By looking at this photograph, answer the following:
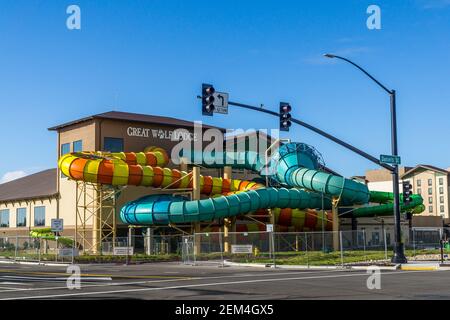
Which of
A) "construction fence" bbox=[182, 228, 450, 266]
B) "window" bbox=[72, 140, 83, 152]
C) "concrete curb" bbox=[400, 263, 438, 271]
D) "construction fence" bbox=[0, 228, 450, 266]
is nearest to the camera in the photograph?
"concrete curb" bbox=[400, 263, 438, 271]

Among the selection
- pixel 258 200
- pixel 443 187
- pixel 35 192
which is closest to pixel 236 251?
pixel 258 200

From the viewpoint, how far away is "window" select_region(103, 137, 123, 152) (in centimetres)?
5713

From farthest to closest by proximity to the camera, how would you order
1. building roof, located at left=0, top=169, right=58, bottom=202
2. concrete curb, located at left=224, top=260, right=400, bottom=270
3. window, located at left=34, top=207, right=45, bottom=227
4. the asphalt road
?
building roof, located at left=0, top=169, right=58, bottom=202 → window, located at left=34, top=207, right=45, bottom=227 → concrete curb, located at left=224, top=260, right=400, bottom=270 → the asphalt road

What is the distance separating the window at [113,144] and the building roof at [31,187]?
766 cm

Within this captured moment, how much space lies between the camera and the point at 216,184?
177 feet

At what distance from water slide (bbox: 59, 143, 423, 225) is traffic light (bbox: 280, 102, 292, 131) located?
2180 centimetres

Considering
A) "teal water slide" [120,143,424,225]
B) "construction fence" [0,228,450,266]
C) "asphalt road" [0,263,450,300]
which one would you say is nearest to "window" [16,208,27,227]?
"construction fence" [0,228,450,266]

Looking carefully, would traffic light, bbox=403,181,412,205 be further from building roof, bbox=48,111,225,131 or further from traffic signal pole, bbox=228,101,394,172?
building roof, bbox=48,111,225,131

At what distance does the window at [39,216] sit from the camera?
208 feet

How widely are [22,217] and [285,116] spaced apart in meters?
→ 48.3

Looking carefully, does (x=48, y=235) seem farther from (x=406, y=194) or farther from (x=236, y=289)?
(x=236, y=289)

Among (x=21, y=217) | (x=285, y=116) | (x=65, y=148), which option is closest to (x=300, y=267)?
(x=285, y=116)

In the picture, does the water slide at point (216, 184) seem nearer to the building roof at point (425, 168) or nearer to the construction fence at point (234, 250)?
the construction fence at point (234, 250)
